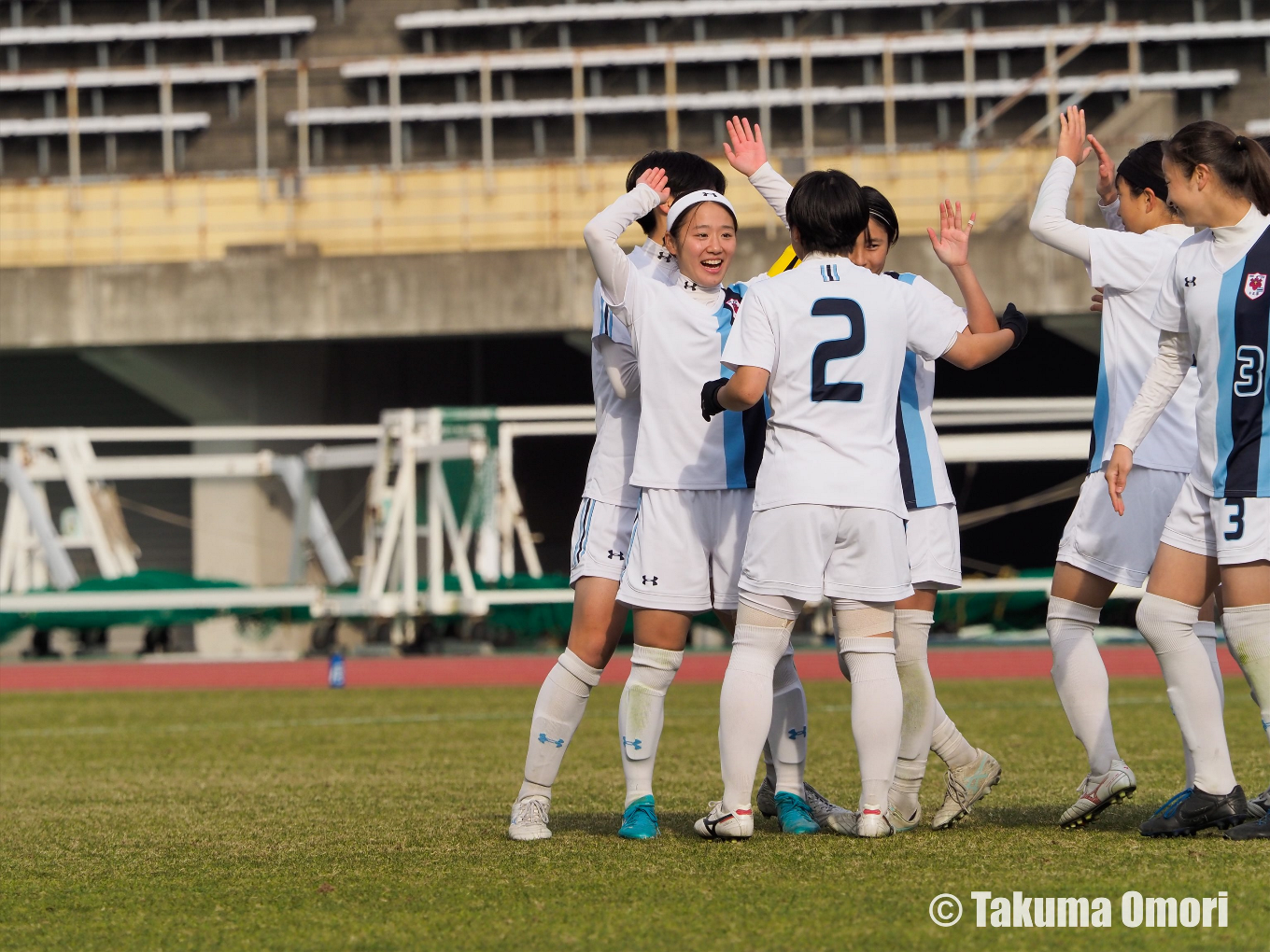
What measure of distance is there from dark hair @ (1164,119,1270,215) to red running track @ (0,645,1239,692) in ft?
28.0

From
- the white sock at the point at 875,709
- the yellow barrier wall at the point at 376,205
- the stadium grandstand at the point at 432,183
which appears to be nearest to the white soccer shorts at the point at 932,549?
the white sock at the point at 875,709

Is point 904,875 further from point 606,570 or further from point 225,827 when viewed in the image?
point 225,827

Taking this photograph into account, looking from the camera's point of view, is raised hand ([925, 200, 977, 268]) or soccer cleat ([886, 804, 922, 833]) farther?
raised hand ([925, 200, 977, 268])

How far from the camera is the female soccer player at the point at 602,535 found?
4699 millimetres

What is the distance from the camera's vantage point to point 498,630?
16.2 m

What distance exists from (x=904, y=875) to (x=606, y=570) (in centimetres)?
135

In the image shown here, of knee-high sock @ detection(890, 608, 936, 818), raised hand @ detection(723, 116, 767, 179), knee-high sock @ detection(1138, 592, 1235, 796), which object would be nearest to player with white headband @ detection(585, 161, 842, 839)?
knee-high sock @ detection(890, 608, 936, 818)

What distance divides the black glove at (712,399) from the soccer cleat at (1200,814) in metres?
1.61

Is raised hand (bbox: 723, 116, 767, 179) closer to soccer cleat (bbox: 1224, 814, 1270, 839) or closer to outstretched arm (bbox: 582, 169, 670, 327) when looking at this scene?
outstretched arm (bbox: 582, 169, 670, 327)

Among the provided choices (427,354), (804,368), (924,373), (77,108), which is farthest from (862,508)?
(77,108)

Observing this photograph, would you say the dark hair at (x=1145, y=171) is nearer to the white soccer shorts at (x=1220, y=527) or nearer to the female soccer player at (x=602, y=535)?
the white soccer shorts at (x=1220, y=527)

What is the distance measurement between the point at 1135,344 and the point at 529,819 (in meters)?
2.25

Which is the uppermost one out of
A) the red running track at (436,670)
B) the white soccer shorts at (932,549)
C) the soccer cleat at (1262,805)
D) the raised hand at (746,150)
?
the raised hand at (746,150)

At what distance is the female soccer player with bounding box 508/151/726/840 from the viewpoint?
4699 millimetres
